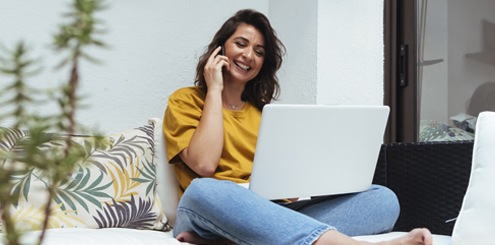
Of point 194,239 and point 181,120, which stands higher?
point 181,120

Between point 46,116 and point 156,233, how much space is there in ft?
3.97

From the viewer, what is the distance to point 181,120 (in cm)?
142

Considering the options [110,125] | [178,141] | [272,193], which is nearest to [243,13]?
[178,141]

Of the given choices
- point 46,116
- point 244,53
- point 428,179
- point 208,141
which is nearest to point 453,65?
→ point 428,179

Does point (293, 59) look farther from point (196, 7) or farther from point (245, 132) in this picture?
point (245, 132)

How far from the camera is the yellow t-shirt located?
55.6 inches

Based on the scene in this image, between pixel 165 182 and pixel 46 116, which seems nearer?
pixel 46 116

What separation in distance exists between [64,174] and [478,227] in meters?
1.10

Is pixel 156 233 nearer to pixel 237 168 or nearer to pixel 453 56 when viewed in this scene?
pixel 237 168

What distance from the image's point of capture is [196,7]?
2047mm

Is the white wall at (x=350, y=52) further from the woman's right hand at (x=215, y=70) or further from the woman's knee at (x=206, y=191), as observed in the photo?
the woman's knee at (x=206, y=191)

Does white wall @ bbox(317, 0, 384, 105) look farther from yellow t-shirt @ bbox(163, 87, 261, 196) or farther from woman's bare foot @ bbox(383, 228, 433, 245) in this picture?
Result: woman's bare foot @ bbox(383, 228, 433, 245)

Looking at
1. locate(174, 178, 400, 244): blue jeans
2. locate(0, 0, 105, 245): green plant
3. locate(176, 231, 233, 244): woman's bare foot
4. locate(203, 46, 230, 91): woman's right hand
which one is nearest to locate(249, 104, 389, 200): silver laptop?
locate(174, 178, 400, 244): blue jeans

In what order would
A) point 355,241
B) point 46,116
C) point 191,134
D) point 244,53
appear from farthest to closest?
point 244,53
point 191,134
point 355,241
point 46,116
